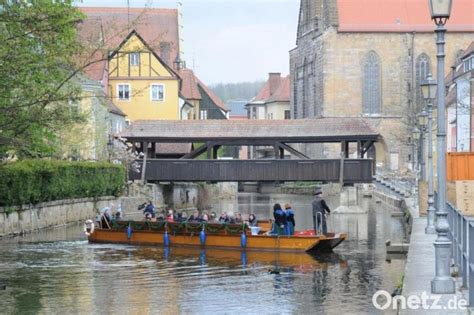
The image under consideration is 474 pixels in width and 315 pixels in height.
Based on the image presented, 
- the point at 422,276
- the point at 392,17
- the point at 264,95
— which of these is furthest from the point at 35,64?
the point at 264,95

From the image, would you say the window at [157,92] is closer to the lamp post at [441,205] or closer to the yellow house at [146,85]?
the yellow house at [146,85]

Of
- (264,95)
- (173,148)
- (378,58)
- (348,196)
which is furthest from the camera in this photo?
(264,95)

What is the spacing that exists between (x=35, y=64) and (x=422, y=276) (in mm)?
7835

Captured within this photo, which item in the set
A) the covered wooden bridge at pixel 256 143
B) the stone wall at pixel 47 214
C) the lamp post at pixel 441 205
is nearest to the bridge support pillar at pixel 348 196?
the covered wooden bridge at pixel 256 143

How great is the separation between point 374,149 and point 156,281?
63.8m

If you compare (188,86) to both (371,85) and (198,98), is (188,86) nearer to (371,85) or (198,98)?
(198,98)

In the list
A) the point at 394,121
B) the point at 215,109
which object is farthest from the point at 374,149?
the point at 215,109

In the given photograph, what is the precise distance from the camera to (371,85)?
8594cm

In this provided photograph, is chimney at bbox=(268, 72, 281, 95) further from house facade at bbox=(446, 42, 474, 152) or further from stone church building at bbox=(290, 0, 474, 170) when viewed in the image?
house facade at bbox=(446, 42, 474, 152)

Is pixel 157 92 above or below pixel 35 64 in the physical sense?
above

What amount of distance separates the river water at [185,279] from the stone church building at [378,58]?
50.6 meters

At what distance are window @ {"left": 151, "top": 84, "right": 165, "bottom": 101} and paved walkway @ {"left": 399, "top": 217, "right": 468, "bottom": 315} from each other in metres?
46.0

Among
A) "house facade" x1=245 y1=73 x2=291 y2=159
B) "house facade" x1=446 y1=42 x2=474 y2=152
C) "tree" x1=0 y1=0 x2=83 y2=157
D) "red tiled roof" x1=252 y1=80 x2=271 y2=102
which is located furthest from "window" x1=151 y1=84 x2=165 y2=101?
"red tiled roof" x1=252 y1=80 x2=271 y2=102

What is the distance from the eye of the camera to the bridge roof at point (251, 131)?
52.7 m
